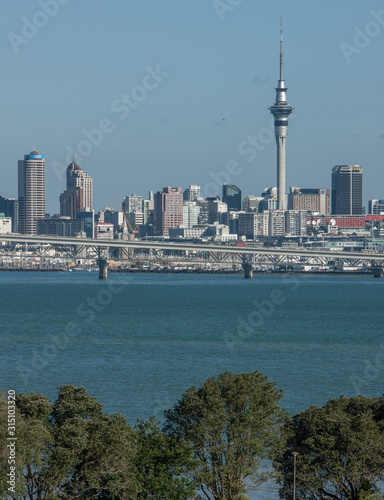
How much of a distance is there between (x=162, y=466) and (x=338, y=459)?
306 cm

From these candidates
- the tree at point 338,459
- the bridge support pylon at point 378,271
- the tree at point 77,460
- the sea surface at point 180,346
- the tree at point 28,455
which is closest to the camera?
the tree at point 28,455

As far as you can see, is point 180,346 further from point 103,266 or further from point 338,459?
point 103,266

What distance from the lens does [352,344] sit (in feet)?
140

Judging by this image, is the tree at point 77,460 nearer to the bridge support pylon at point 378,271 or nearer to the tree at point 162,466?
the tree at point 162,466

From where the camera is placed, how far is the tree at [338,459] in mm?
16578

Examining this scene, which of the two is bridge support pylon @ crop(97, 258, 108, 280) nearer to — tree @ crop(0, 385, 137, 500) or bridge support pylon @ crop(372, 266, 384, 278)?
bridge support pylon @ crop(372, 266, 384, 278)

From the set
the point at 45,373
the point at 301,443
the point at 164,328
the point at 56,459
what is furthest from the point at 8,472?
the point at 164,328

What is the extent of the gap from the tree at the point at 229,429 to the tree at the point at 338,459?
55cm

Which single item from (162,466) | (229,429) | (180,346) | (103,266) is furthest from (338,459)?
(103,266)

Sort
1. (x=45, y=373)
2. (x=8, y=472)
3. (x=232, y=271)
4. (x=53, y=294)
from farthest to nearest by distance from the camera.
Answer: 1. (x=232, y=271)
2. (x=53, y=294)
3. (x=45, y=373)
4. (x=8, y=472)

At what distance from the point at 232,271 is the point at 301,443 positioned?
135 meters

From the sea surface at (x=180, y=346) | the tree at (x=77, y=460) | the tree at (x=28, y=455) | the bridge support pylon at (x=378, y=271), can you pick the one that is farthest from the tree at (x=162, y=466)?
the bridge support pylon at (x=378, y=271)

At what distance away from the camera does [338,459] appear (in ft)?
54.6

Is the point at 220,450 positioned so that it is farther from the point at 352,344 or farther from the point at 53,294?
the point at 53,294
